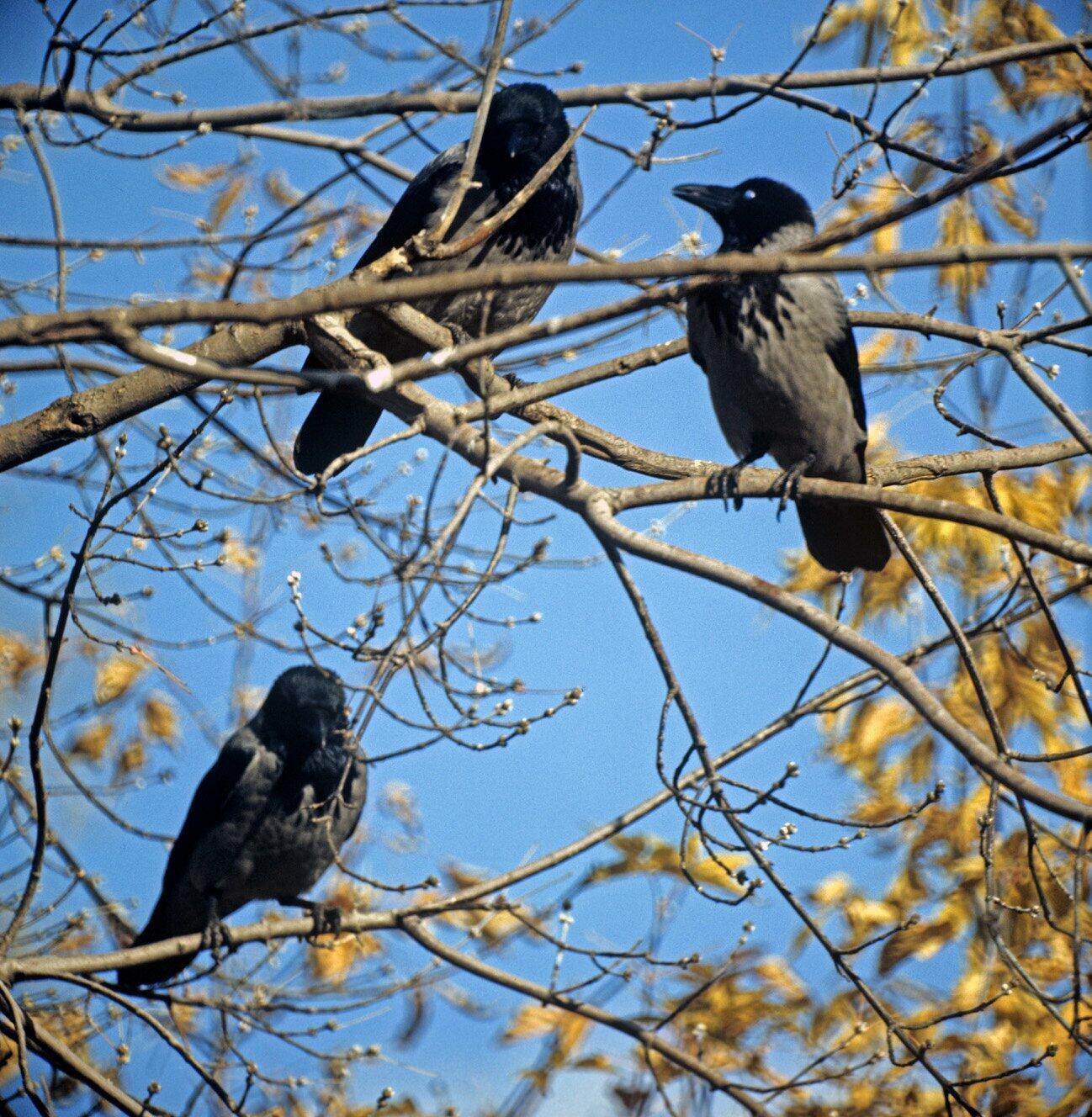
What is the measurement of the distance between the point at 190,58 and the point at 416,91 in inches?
32.6

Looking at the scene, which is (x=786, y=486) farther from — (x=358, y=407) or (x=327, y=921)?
(x=327, y=921)

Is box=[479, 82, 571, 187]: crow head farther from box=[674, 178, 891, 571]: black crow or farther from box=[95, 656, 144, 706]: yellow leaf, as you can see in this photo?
box=[95, 656, 144, 706]: yellow leaf

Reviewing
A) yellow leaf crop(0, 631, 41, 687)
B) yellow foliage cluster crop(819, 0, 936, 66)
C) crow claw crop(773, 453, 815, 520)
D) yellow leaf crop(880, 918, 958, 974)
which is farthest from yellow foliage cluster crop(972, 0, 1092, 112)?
yellow leaf crop(0, 631, 41, 687)

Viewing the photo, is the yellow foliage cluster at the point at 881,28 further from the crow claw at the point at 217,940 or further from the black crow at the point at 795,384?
the crow claw at the point at 217,940

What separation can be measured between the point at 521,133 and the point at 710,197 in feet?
2.88

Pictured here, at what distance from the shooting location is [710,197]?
4156 mm

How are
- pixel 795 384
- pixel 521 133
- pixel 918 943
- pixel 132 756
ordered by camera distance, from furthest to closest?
pixel 132 756 < pixel 918 943 < pixel 521 133 < pixel 795 384

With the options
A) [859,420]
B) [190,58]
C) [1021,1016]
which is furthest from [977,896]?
[190,58]

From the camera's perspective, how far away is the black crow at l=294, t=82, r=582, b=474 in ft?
14.2

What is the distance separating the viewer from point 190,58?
4410mm

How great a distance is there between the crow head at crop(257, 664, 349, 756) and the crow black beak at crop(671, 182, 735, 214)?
7.50 ft

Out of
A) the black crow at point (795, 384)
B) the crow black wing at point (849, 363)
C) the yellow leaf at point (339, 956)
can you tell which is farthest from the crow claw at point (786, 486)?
the yellow leaf at point (339, 956)

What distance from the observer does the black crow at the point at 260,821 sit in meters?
4.70

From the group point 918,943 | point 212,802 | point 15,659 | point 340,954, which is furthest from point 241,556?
point 918,943
